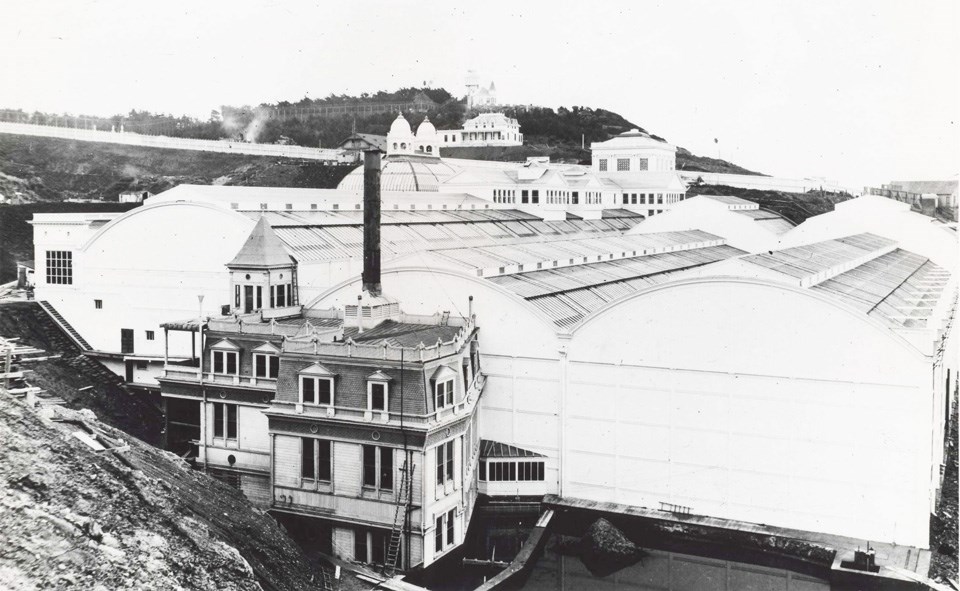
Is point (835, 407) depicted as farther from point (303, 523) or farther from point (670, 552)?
point (303, 523)

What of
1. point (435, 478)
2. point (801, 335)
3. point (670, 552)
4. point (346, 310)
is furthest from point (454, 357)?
point (801, 335)

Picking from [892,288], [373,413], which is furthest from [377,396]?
[892,288]

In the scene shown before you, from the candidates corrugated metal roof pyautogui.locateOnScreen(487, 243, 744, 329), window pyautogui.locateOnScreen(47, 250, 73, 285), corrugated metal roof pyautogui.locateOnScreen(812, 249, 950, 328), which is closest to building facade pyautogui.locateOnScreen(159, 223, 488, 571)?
corrugated metal roof pyautogui.locateOnScreen(487, 243, 744, 329)

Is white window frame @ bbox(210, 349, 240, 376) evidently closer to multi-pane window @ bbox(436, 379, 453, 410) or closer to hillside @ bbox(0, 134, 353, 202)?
multi-pane window @ bbox(436, 379, 453, 410)

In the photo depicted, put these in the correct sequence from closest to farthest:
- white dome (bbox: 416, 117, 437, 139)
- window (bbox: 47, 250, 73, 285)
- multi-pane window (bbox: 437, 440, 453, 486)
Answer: multi-pane window (bbox: 437, 440, 453, 486) < window (bbox: 47, 250, 73, 285) < white dome (bbox: 416, 117, 437, 139)

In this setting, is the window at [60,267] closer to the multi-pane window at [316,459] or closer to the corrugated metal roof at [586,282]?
the corrugated metal roof at [586,282]

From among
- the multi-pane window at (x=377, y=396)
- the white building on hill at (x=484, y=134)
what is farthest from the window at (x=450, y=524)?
the white building on hill at (x=484, y=134)

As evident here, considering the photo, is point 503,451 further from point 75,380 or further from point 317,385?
point 75,380
